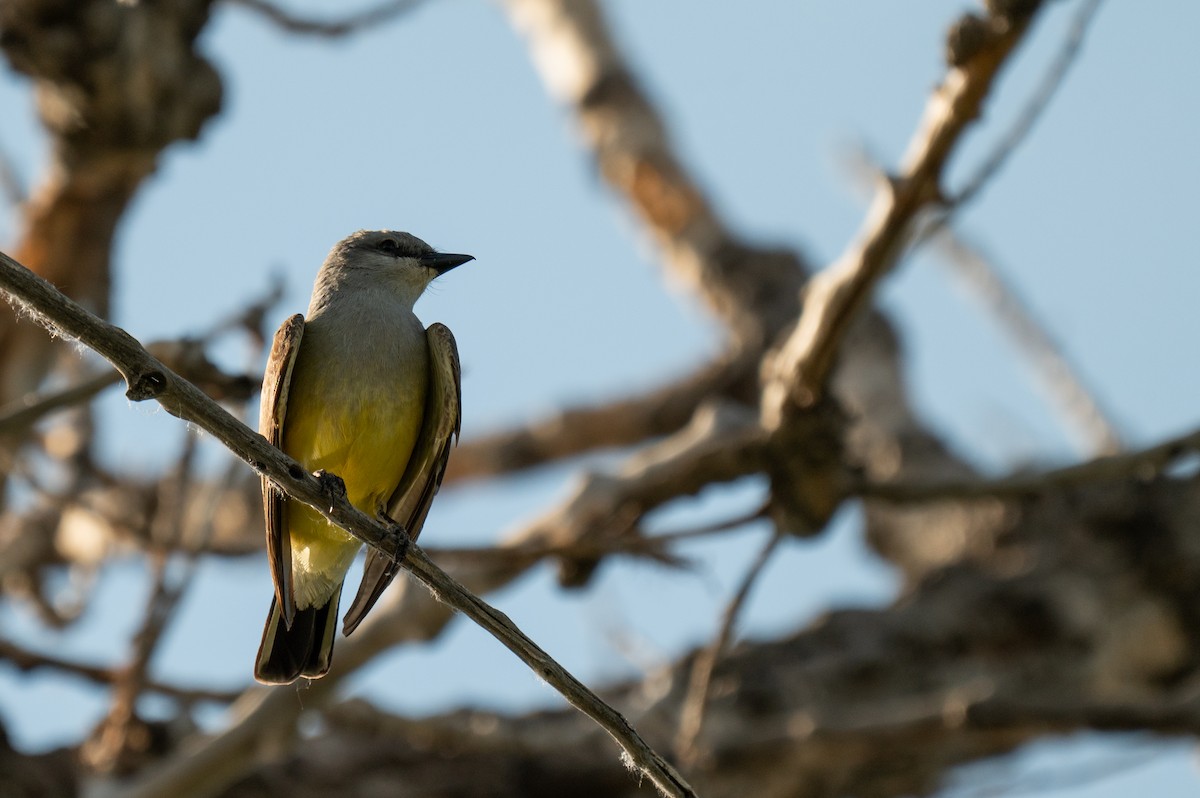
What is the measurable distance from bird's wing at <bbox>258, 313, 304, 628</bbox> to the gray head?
0.66 meters

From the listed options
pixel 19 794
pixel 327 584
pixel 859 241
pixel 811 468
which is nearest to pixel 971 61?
pixel 859 241

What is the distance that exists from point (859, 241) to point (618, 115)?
6.70m

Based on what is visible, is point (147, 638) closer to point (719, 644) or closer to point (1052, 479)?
point (719, 644)

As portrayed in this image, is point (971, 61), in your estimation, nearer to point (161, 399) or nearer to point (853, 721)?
point (161, 399)

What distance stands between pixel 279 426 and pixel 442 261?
1227 mm

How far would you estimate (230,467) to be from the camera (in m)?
7.20

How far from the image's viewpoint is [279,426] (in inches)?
204

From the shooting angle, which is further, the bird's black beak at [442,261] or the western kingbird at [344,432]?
the bird's black beak at [442,261]

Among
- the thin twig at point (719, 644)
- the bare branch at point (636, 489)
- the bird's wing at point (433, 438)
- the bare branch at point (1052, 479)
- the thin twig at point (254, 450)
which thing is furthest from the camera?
the bare branch at point (636, 489)

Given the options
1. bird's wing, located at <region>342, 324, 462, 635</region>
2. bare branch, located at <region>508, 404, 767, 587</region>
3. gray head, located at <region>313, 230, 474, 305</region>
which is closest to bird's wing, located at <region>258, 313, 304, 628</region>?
bird's wing, located at <region>342, 324, 462, 635</region>

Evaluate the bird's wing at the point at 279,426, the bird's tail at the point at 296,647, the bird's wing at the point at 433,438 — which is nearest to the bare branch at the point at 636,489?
the bird's wing at the point at 433,438

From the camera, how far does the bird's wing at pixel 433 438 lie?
5.42m

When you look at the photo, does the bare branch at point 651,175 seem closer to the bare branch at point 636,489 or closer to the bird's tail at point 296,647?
the bare branch at point 636,489

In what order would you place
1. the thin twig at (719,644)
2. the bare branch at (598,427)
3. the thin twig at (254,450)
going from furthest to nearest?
the bare branch at (598,427)
the thin twig at (719,644)
the thin twig at (254,450)
